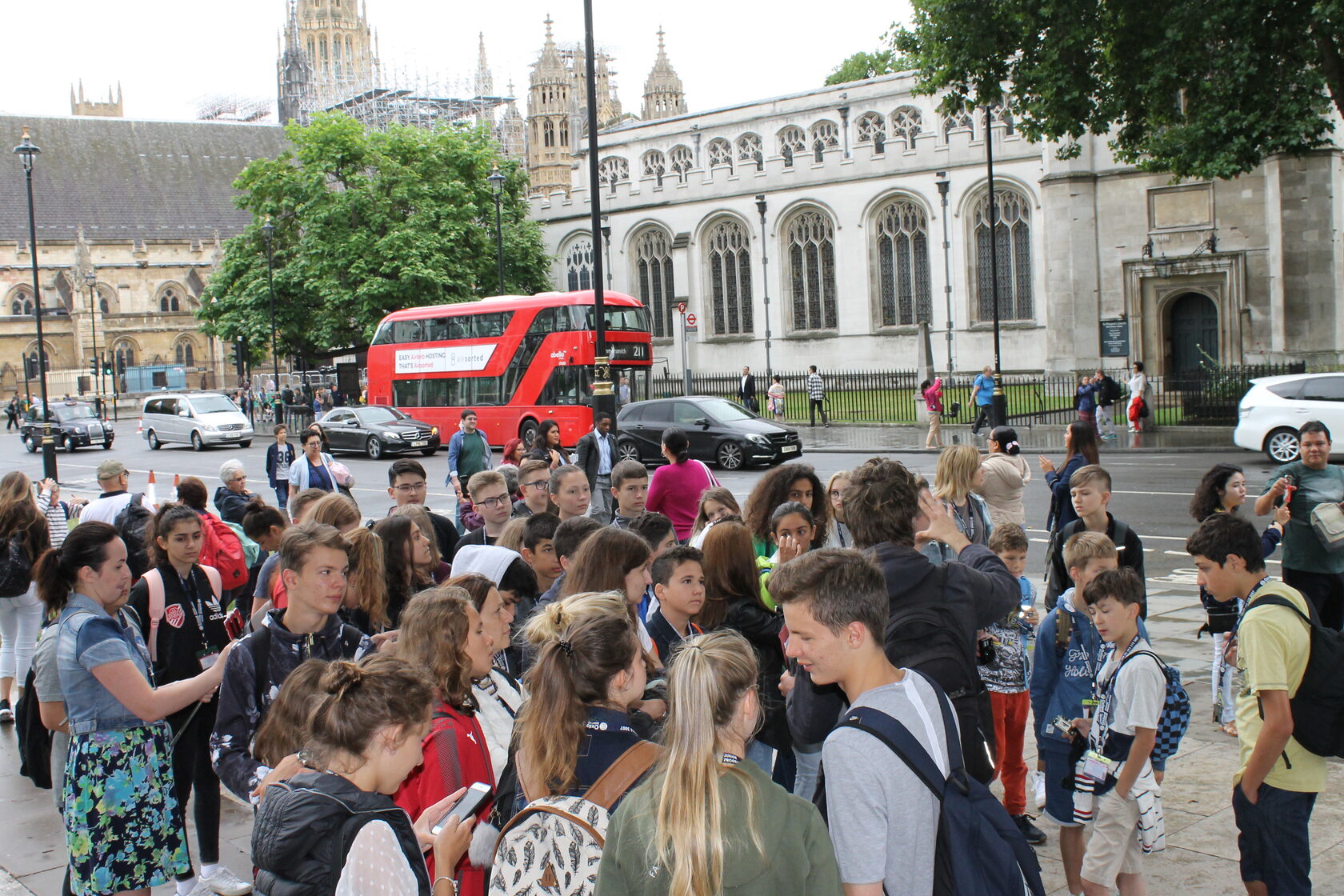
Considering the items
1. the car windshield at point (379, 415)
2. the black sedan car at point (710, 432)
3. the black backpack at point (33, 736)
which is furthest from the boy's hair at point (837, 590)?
the car windshield at point (379, 415)

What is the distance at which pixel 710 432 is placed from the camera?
2244 centimetres

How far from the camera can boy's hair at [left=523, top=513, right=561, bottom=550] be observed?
5.42 m

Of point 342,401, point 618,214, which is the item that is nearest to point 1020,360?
point 618,214

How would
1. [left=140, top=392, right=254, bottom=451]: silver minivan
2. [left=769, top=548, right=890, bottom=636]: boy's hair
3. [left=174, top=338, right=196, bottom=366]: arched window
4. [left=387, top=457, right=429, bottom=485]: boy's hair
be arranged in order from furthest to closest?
1. [left=174, top=338, right=196, bottom=366]: arched window
2. [left=140, top=392, right=254, bottom=451]: silver minivan
3. [left=387, top=457, right=429, bottom=485]: boy's hair
4. [left=769, top=548, right=890, bottom=636]: boy's hair

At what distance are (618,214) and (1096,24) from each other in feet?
101

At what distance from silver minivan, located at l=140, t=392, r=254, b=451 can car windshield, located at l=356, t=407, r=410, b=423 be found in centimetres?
635

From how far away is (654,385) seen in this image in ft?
145

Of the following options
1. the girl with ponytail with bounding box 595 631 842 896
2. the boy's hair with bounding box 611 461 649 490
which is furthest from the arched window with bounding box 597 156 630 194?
the girl with ponytail with bounding box 595 631 842 896

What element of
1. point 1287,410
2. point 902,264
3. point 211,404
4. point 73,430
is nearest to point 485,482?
point 1287,410

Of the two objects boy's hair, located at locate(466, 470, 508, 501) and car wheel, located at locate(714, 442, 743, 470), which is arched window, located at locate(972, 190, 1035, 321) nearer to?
car wheel, located at locate(714, 442, 743, 470)

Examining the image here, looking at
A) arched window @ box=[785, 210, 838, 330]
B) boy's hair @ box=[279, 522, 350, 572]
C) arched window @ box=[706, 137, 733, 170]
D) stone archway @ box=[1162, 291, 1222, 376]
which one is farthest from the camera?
arched window @ box=[706, 137, 733, 170]

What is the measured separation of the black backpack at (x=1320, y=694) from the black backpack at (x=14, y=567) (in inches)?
255

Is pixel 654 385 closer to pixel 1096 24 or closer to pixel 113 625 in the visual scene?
pixel 1096 24

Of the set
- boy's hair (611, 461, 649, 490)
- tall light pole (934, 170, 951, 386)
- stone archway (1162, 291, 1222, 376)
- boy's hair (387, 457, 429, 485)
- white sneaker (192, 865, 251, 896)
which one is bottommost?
white sneaker (192, 865, 251, 896)
